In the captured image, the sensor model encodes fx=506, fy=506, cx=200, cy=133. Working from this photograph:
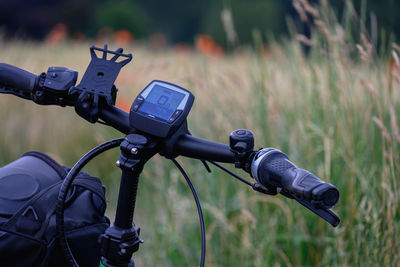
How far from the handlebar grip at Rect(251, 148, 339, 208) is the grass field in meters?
1.10

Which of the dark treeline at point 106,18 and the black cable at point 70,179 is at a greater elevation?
the dark treeline at point 106,18

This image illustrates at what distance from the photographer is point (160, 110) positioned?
43.3 inches

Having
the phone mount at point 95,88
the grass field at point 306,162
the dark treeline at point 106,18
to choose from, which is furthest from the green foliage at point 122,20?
the phone mount at point 95,88

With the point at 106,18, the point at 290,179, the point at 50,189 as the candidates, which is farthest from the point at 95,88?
the point at 106,18

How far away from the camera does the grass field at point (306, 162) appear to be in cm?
226

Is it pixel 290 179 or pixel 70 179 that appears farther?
pixel 70 179

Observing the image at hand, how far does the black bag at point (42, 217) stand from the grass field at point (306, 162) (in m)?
0.96

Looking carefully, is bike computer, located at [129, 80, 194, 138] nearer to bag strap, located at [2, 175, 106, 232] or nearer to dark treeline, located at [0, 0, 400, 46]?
bag strap, located at [2, 175, 106, 232]

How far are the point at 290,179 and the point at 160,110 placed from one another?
0.34 meters

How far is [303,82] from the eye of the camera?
10.4 ft

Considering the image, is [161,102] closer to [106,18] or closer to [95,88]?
[95,88]

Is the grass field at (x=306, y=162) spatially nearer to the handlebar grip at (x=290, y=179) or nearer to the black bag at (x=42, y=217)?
the black bag at (x=42, y=217)

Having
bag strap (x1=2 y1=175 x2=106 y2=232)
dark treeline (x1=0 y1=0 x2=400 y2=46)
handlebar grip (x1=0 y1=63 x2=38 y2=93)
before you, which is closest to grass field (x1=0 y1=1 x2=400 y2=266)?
bag strap (x1=2 y1=175 x2=106 y2=232)

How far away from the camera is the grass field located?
2258 millimetres
